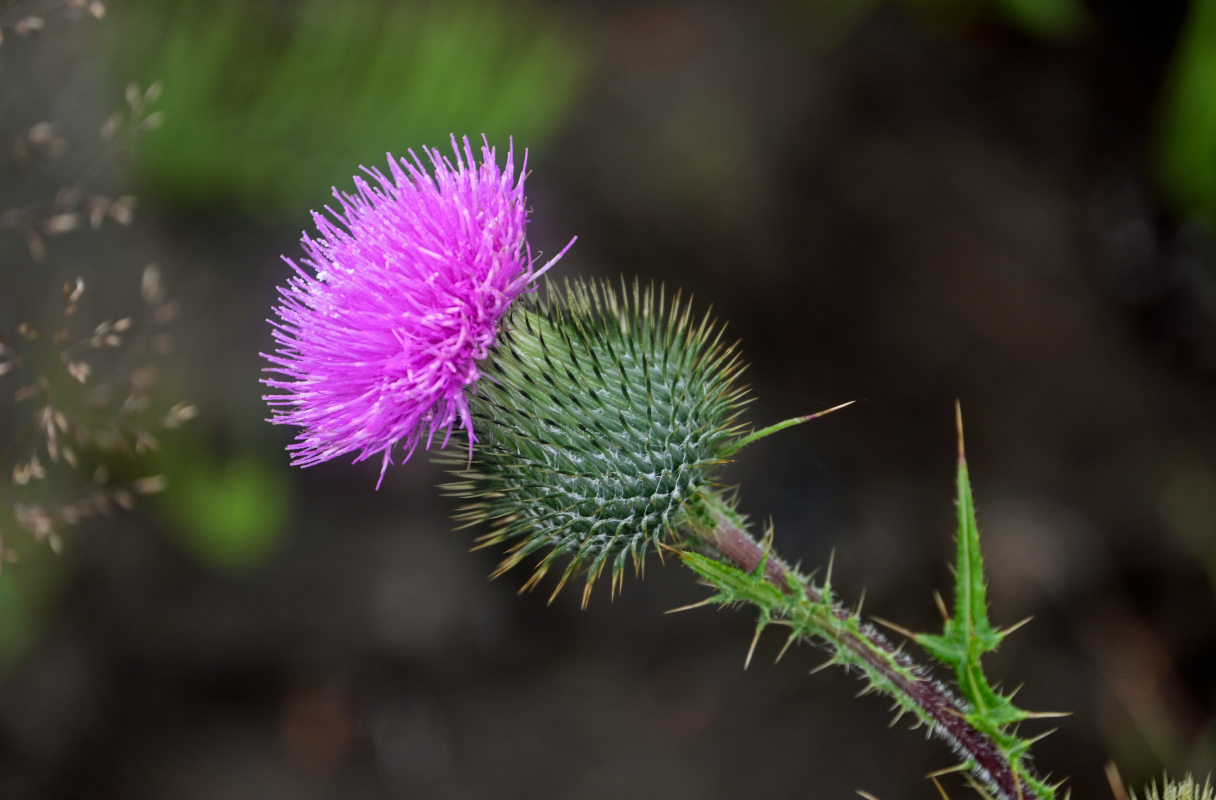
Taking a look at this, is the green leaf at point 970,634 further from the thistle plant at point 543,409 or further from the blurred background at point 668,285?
the blurred background at point 668,285

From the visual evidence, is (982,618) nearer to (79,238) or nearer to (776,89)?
(776,89)

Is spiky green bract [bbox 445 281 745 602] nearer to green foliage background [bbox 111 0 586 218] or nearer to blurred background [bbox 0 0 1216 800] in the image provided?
blurred background [bbox 0 0 1216 800]

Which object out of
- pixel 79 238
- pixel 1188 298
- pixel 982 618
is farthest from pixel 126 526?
pixel 1188 298

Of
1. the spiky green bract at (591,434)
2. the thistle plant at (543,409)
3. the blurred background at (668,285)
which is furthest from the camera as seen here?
the blurred background at (668,285)

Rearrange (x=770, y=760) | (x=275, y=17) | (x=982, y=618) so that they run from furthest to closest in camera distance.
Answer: (x=275, y=17) < (x=770, y=760) < (x=982, y=618)

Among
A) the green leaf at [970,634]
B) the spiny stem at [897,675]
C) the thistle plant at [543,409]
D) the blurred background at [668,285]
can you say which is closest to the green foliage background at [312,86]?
the blurred background at [668,285]

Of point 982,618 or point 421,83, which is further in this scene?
point 421,83
